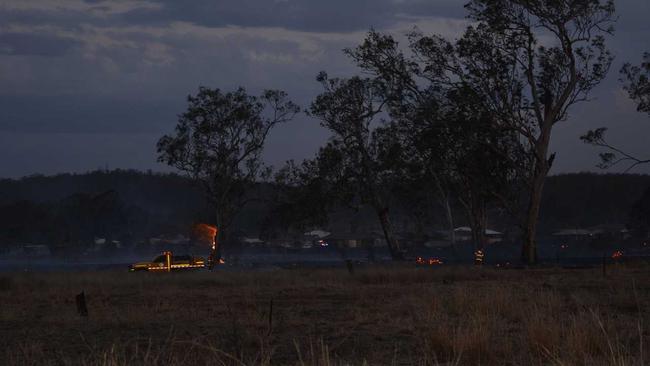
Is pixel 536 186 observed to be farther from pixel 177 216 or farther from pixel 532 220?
pixel 177 216

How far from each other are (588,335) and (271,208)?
52002 mm

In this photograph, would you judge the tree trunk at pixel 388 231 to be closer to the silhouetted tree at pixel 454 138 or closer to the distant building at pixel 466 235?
the silhouetted tree at pixel 454 138

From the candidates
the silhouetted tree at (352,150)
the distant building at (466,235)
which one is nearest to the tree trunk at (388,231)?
the silhouetted tree at (352,150)

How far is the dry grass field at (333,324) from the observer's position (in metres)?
13.1

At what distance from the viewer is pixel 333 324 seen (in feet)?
60.1

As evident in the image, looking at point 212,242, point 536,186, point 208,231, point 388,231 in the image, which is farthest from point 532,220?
point 208,231

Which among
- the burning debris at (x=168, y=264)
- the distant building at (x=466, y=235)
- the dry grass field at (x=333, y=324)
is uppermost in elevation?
the distant building at (x=466, y=235)

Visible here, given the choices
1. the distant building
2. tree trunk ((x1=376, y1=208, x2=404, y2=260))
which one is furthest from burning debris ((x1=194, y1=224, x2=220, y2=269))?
the distant building

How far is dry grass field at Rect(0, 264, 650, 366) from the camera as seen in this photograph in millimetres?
13133

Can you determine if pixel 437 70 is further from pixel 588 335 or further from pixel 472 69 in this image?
pixel 588 335

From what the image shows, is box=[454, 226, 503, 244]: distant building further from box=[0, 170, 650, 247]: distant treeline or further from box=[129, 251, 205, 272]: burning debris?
box=[129, 251, 205, 272]: burning debris

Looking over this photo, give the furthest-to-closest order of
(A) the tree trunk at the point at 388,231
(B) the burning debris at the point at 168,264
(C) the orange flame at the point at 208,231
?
(C) the orange flame at the point at 208,231 → (A) the tree trunk at the point at 388,231 → (B) the burning debris at the point at 168,264

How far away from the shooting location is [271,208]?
213 feet

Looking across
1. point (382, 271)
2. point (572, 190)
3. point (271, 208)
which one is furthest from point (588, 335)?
point (572, 190)
